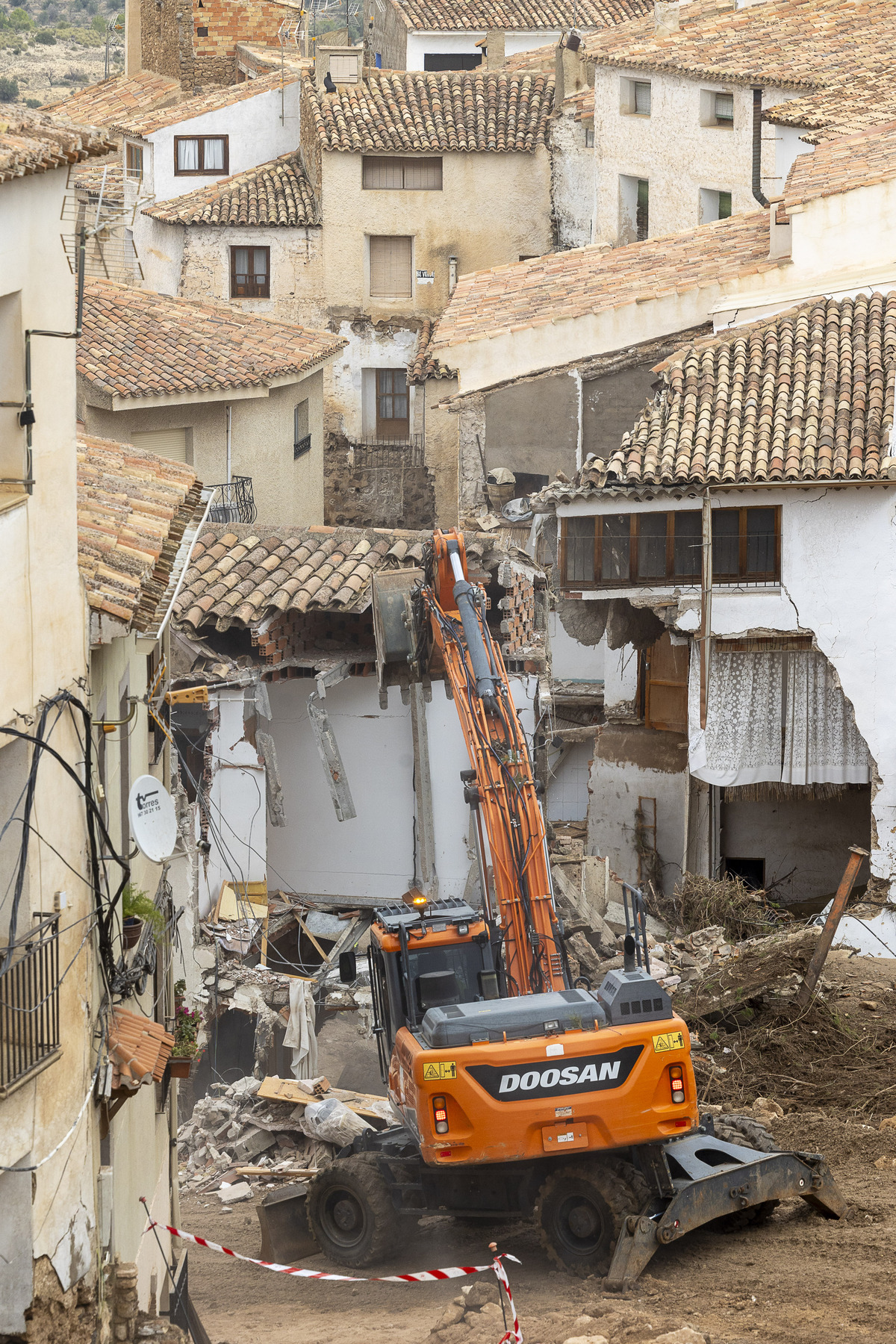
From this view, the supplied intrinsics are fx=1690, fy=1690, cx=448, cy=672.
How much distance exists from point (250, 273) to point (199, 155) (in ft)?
13.3

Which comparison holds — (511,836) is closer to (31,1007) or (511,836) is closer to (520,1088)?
(520,1088)

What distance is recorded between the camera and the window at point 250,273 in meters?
41.9

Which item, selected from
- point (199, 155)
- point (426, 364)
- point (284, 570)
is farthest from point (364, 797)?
point (199, 155)

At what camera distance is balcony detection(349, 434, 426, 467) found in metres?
42.3

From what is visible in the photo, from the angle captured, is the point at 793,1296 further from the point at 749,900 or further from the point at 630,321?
the point at 630,321

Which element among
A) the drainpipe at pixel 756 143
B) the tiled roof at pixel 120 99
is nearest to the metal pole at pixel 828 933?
the drainpipe at pixel 756 143

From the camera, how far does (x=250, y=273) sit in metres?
42.1

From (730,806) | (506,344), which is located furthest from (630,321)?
(730,806)

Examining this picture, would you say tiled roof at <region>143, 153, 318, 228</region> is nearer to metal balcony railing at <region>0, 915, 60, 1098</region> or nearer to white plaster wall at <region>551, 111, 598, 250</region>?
white plaster wall at <region>551, 111, 598, 250</region>

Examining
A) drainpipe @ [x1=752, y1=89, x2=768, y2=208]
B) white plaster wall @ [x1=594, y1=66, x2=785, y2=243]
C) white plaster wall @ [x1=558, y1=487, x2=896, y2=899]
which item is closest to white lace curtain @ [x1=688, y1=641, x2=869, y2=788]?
white plaster wall @ [x1=558, y1=487, x2=896, y2=899]

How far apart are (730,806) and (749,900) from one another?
7.40ft

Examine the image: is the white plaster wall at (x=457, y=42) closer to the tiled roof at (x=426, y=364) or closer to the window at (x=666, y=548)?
the tiled roof at (x=426, y=364)

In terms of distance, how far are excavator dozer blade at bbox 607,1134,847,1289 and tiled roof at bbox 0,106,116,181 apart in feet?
27.9

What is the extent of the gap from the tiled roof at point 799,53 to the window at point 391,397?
29.8 feet
